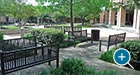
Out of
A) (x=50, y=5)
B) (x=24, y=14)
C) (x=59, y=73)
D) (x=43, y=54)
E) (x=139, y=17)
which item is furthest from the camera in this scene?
(x=139, y=17)

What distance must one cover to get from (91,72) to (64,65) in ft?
3.23

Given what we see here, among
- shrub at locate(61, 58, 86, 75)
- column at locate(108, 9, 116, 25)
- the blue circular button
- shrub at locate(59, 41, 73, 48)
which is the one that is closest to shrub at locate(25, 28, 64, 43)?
shrub at locate(59, 41, 73, 48)

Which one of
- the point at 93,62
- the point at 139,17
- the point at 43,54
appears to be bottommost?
the point at 93,62

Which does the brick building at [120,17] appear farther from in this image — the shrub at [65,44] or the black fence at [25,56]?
the black fence at [25,56]

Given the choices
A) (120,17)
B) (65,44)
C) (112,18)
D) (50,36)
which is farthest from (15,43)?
(112,18)

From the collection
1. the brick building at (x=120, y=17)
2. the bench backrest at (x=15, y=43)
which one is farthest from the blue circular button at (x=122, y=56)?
the brick building at (x=120, y=17)

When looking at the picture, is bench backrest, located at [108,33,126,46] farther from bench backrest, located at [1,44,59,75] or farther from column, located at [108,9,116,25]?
column, located at [108,9,116,25]

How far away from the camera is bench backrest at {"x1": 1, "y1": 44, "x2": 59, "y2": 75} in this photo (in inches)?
235

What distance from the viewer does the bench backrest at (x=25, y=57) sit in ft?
19.5

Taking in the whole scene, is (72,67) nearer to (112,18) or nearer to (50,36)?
(50,36)

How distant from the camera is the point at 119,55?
16.4 feet

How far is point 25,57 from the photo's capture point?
648 cm

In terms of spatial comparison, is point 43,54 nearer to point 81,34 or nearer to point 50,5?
point 81,34

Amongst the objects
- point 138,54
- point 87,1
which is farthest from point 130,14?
point 138,54
